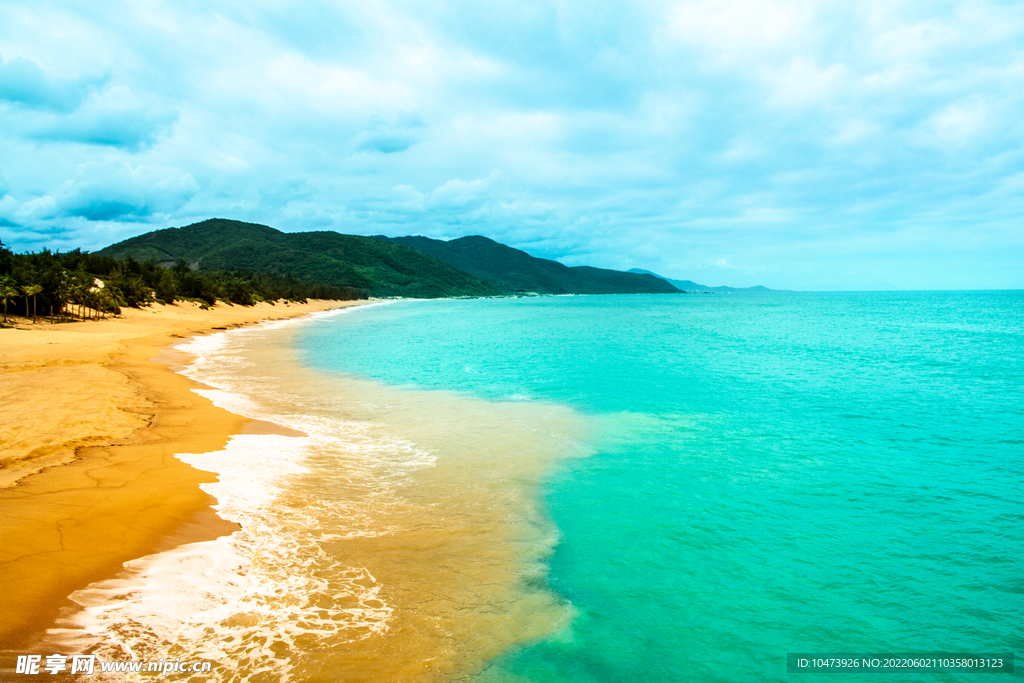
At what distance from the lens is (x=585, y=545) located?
9117 millimetres

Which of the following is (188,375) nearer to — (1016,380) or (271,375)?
(271,375)

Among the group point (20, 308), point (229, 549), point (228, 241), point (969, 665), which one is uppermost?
point (228, 241)

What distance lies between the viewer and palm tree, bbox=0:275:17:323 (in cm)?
3359

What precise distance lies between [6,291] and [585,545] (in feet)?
140

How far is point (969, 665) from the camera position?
6.30m

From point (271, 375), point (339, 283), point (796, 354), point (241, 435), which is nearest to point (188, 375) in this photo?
point (271, 375)

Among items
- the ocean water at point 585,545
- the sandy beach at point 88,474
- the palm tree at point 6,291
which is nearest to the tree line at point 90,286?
the palm tree at point 6,291

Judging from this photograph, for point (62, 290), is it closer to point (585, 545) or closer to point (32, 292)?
point (32, 292)

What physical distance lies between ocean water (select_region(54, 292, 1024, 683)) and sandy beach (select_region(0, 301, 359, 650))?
48cm

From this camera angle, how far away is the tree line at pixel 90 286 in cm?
3691

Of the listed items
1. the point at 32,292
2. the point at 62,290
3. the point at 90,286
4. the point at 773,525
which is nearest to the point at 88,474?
the point at 773,525

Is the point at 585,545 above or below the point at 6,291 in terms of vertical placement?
below

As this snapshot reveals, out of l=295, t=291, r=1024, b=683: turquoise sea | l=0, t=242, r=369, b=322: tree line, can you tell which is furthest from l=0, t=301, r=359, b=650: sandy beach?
l=0, t=242, r=369, b=322: tree line

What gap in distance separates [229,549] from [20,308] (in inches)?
1698
